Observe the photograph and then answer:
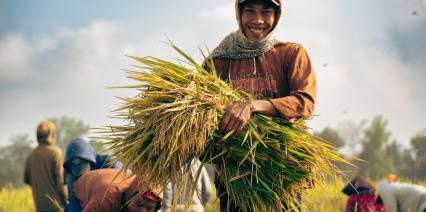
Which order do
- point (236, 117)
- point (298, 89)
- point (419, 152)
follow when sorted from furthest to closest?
point (419, 152), point (298, 89), point (236, 117)

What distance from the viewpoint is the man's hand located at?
3.08 m

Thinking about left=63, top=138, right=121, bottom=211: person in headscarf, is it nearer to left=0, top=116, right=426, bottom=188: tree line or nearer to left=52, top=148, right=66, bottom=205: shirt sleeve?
left=52, top=148, right=66, bottom=205: shirt sleeve

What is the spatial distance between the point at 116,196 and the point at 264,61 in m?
1.53

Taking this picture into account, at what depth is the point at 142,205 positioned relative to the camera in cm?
436

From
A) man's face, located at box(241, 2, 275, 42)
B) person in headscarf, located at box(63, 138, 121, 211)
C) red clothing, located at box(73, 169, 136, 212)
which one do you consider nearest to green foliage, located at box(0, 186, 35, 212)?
person in headscarf, located at box(63, 138, 121, 211)

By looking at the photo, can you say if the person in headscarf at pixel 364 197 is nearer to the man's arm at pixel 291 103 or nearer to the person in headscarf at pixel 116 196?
the person in headscarf at pixel 116 196

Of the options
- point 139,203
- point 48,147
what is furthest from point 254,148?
point 48,147

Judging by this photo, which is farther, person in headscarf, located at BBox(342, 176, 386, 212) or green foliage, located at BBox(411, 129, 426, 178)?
green foliage, located at BBox(411, 129, 426, 178)

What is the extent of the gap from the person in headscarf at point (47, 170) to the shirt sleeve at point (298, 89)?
198 inches

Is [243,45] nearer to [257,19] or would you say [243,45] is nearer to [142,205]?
[257,19]

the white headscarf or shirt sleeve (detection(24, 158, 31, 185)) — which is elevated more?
the white headscarf

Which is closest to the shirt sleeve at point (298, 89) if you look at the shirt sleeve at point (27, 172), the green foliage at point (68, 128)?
the shirt sleeve at point (27, 172)

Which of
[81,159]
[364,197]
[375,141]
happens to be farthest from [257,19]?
[375,141]

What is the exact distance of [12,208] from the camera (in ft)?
33.3
